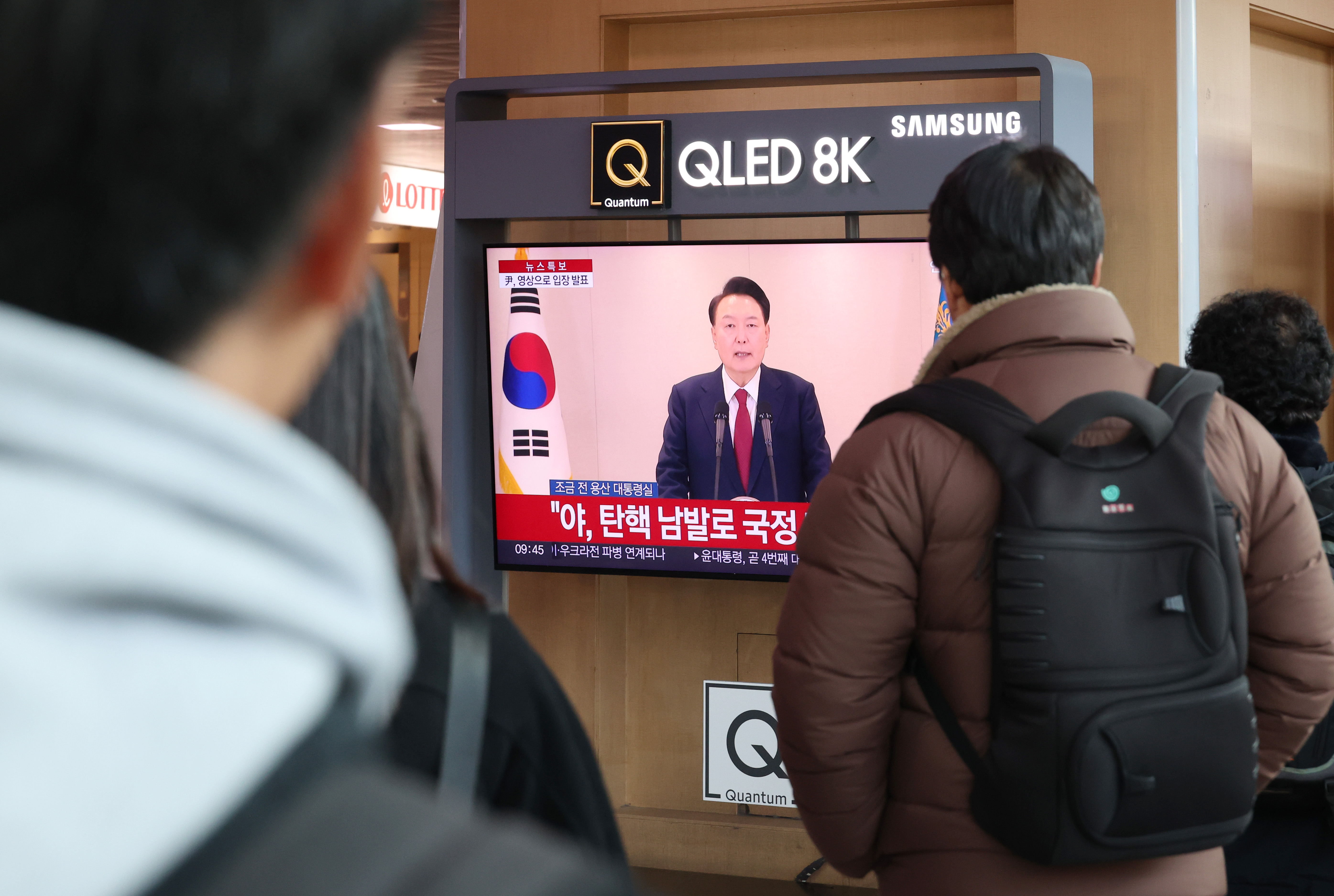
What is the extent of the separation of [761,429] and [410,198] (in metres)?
5.10

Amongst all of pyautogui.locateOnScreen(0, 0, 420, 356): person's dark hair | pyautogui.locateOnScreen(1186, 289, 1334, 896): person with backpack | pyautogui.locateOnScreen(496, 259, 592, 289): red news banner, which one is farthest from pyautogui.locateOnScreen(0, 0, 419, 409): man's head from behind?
pyautogui.locateOnScreen(496, 259, 592, 289): red news banner

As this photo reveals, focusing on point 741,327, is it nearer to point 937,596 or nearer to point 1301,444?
point 1301,444

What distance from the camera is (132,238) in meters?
0.33

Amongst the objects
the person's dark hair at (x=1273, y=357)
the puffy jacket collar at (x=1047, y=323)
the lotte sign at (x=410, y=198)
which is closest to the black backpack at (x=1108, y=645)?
the puffy jacket collar at (x=1047, y=323)

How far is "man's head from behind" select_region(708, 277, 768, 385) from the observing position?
3.55 meters

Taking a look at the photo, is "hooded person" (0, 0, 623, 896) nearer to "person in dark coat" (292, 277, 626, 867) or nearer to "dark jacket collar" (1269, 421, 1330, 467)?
"person in dark coat" (292, 277, 626, 867)

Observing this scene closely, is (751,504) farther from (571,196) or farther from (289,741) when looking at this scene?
(289,741)

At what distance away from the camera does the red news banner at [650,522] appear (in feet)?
11.6

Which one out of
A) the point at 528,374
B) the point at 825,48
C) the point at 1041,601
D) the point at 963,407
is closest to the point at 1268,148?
the point at 825,48

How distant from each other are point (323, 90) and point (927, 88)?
377 cm

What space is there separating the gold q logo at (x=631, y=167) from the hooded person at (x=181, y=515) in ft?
10.5

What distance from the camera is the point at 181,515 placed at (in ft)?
1.05

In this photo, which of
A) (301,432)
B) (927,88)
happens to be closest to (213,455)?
(301,432)

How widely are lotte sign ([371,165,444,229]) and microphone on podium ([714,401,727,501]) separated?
15.1ft
